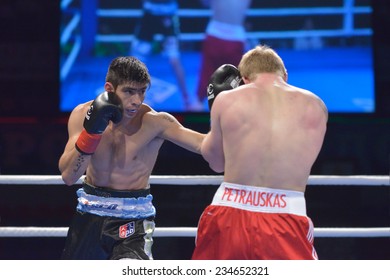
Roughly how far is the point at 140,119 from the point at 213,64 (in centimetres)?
339

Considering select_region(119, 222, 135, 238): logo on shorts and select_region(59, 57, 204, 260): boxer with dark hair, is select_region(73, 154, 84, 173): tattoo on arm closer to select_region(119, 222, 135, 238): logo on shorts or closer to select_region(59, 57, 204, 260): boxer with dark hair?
select_region(59, 57, 204, 260): boxer with dark hair

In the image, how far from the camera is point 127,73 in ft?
10.7

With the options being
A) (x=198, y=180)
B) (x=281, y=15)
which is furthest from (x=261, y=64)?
(x=281, y=15)

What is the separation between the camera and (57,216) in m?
6.78

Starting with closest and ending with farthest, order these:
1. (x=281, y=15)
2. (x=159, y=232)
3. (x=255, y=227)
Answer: (x=255, y=227) < (x=159, y=232) < (x=281, y=15)

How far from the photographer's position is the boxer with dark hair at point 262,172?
2.71 meters

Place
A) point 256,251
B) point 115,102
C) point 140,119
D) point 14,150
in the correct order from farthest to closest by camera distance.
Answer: point 14,150
point 140,119
point 115,102
point 256,251

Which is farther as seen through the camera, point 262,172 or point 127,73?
point 127,73

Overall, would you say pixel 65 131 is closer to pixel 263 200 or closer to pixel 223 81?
pixel 223 81

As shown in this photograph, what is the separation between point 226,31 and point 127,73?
356 centimetres

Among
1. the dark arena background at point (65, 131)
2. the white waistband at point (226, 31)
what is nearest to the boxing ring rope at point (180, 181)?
the dark arena background at point (65, 131)

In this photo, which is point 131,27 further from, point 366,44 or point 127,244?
point 127,244

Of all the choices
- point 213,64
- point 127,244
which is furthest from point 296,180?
point 213,64

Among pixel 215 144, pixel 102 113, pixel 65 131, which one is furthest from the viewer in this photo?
pixel 65 131
